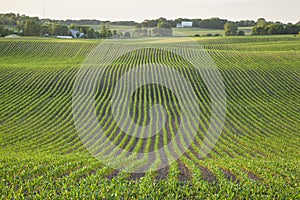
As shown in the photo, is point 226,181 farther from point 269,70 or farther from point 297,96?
point 269,70

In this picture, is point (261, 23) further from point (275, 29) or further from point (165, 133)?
point (165, 133)

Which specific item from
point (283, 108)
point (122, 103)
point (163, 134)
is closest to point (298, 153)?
point (163, 134)

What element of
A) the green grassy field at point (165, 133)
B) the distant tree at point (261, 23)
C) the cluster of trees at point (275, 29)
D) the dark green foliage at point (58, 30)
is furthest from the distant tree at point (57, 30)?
the distant tree at point (261, 23)

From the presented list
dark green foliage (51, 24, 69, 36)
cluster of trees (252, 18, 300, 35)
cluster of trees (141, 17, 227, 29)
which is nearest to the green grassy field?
dark green foliage (51, 24, 69, 36)

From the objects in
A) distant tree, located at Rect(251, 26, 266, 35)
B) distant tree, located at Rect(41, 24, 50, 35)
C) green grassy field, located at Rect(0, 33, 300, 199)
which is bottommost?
green grassy field, located at Rect(0, 33, 300, 199)

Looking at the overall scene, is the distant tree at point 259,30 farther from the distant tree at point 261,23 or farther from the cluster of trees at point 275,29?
the distant tree at point 261,23

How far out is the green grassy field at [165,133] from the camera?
10234 millimetres

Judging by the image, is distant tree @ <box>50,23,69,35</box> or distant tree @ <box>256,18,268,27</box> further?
distant tree @ <box>256,18,268,27</box>

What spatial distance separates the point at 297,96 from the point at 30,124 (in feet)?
78.9

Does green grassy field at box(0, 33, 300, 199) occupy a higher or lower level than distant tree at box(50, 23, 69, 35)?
lower

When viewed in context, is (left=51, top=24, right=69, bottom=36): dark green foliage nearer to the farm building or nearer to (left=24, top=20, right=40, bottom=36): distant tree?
(left=24, top=20, right=40, bottom=36): distant tree

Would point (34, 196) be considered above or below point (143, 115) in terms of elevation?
above

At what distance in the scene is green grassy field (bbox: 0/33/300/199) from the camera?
10.2m

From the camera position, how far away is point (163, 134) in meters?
23.9
